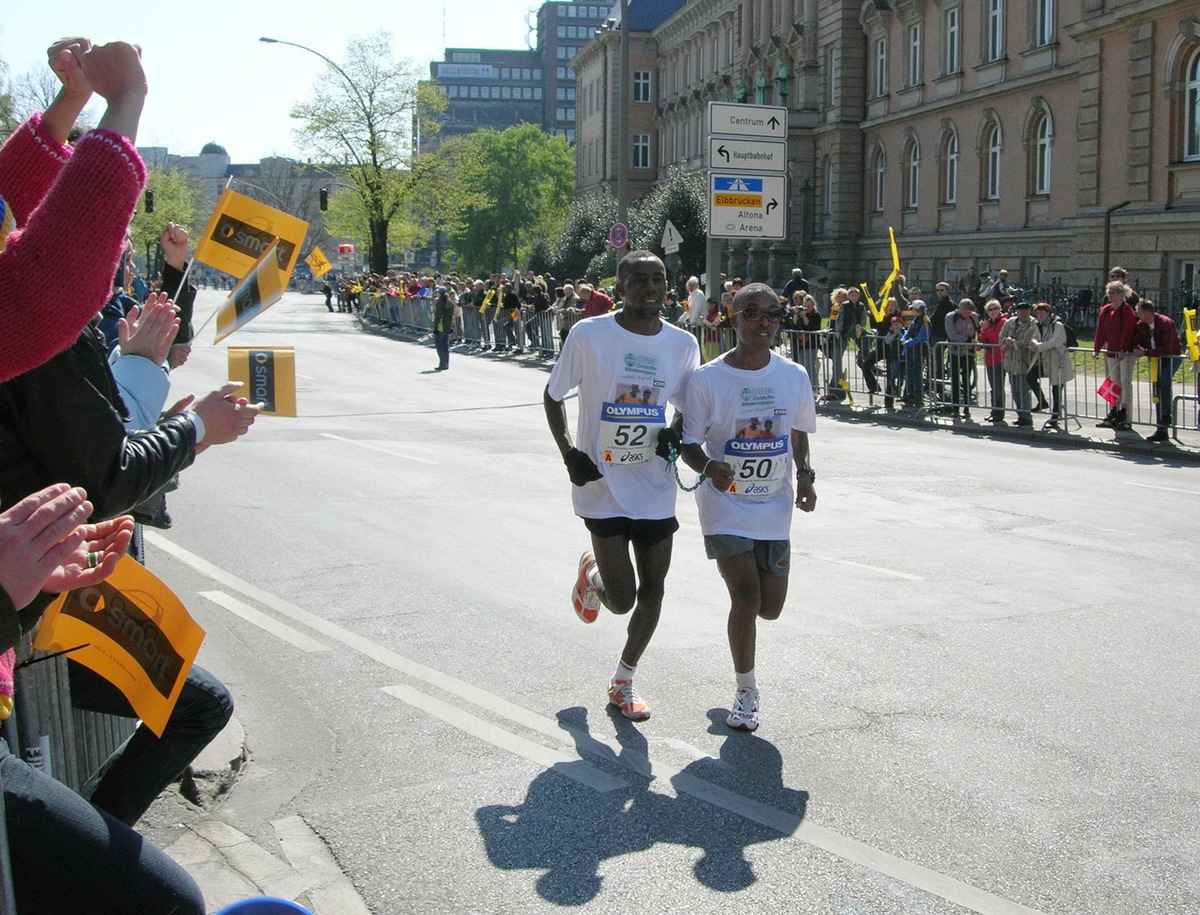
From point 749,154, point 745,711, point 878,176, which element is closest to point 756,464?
point 745,711

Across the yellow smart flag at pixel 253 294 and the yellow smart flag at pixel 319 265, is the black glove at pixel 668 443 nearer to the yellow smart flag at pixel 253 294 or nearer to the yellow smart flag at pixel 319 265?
Answer: the yellow smart flag at pixel 253 294

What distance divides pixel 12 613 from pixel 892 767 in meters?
3.64

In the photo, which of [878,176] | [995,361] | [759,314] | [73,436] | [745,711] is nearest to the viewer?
[73,436]

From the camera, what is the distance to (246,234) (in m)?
3.52

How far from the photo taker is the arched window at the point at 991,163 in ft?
136

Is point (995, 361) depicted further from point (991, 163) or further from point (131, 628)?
point (991, 163)

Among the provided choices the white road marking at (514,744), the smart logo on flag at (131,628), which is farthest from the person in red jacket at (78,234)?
the white road marking at (514,744)

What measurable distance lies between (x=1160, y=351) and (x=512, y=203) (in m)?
99.1

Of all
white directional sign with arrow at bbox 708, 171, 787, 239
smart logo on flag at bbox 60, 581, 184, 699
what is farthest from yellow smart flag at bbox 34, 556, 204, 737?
white directional sign with arrow at bbox 708, 171, 787, 239

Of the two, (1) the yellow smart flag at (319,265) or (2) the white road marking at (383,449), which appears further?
(2) the white road marking at (383,449)

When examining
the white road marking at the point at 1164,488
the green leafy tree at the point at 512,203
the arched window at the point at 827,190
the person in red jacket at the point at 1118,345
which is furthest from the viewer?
the green leafy tree at the point at 512,203

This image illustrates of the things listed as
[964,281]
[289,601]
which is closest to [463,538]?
[289,601]

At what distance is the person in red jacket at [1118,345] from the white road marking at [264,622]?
12.3 m

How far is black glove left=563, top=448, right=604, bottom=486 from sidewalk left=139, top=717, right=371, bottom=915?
5.78 feet
